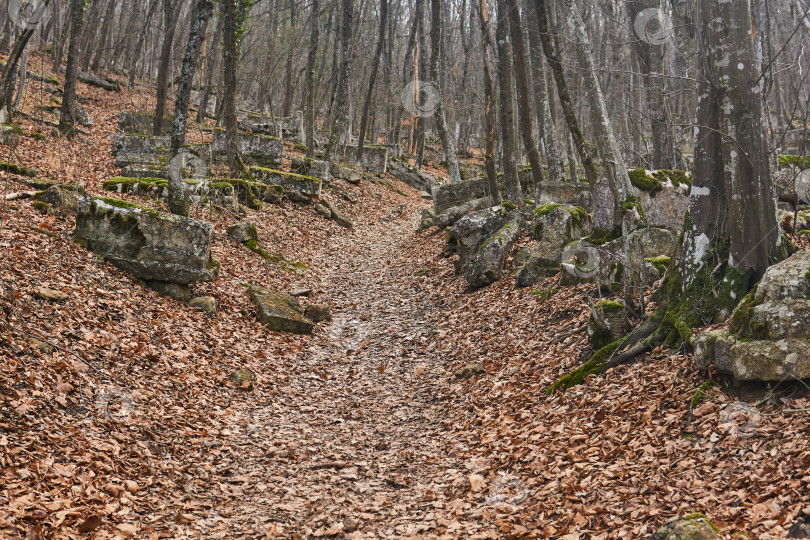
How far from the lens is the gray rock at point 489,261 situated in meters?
10.7

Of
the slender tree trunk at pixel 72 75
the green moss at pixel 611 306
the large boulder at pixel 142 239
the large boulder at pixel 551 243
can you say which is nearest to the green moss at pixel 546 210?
the large boulder at pixel 551 243

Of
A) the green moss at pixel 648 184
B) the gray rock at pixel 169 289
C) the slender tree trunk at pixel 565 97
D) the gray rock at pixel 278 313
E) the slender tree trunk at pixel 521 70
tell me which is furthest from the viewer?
the slender tree trunk at pixel 521 70

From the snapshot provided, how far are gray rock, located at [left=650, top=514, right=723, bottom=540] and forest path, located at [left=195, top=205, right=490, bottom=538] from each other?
1469 millimetres

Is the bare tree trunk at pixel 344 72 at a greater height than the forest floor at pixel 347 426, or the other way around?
the bare tree trunk at pixel 344 72

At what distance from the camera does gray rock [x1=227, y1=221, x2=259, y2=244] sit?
12.2m

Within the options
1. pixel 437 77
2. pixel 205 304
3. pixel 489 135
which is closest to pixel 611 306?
pixel 205 304

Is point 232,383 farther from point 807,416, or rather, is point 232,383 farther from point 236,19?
point 236,19

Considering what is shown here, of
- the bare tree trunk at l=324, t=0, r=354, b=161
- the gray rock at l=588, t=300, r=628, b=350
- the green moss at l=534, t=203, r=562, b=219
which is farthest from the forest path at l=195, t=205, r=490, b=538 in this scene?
the bare tree trunk at l=324, t=0, r=354, b=161

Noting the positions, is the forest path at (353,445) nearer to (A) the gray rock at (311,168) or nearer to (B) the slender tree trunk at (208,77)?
(A) the gray rock at (311,168)

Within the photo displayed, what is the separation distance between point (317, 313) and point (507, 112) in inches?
275

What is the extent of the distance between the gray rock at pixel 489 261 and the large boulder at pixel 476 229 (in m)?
0.62

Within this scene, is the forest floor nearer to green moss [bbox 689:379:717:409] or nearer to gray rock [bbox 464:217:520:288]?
green moss [bbox 689:379:717:409]

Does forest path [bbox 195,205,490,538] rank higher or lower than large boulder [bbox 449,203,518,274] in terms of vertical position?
lower

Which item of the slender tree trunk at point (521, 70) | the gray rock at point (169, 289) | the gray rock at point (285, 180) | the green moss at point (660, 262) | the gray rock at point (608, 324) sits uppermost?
the slender tree trunk at point (521, 70)
